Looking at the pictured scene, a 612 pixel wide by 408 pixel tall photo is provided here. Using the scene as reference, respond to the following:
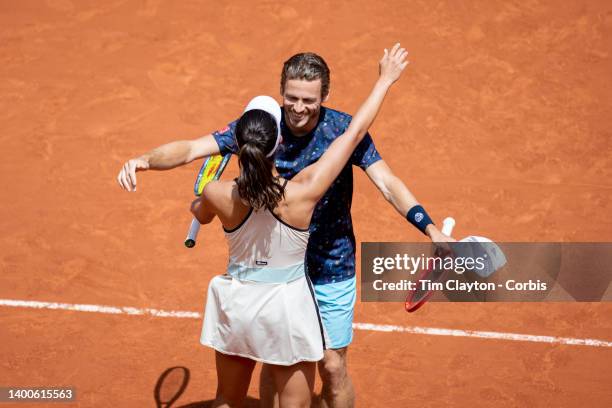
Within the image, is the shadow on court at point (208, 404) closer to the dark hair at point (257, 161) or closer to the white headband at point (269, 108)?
the dark hair at point (257, 161)

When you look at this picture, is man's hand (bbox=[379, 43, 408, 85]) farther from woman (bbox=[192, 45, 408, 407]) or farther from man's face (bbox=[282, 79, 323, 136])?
man's face (bbox=[282, 79, 323, 136])

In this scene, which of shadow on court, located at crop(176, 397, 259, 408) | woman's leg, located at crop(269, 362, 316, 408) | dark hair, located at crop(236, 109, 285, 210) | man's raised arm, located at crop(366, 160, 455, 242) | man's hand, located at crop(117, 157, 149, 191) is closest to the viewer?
dark hair, located at crop(236, 109, 285, 210)

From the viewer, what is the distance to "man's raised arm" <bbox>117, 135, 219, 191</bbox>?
488 centimetres

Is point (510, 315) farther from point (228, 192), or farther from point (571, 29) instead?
point (571, 29)

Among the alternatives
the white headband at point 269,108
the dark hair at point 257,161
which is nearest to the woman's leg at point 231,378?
the dark hair at point 257,161

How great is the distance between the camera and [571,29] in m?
12.0

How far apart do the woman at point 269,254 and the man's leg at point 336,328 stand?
67 centimetres

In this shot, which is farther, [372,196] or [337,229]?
[372,196]

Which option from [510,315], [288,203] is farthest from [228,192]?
[510,315]

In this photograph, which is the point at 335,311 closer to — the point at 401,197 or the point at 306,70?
the point at 401,197

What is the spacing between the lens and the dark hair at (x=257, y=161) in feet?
14.3

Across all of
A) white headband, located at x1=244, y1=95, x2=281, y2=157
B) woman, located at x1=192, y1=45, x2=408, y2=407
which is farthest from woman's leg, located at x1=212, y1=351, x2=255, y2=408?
white headband, located at x1=244, y1=95, x2=281, y2=157

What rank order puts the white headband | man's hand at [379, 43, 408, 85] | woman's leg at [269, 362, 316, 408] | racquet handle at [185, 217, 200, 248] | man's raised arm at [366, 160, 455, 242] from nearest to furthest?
the white headband < woman's leg at [269, 362, 316, 408] < man's hand at [379, 43, 408, 85] < man's raised arm at [366, 160, 455, 242] < racquet handle at [185, 217, 200, 248]

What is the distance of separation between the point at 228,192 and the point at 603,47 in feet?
28.6
